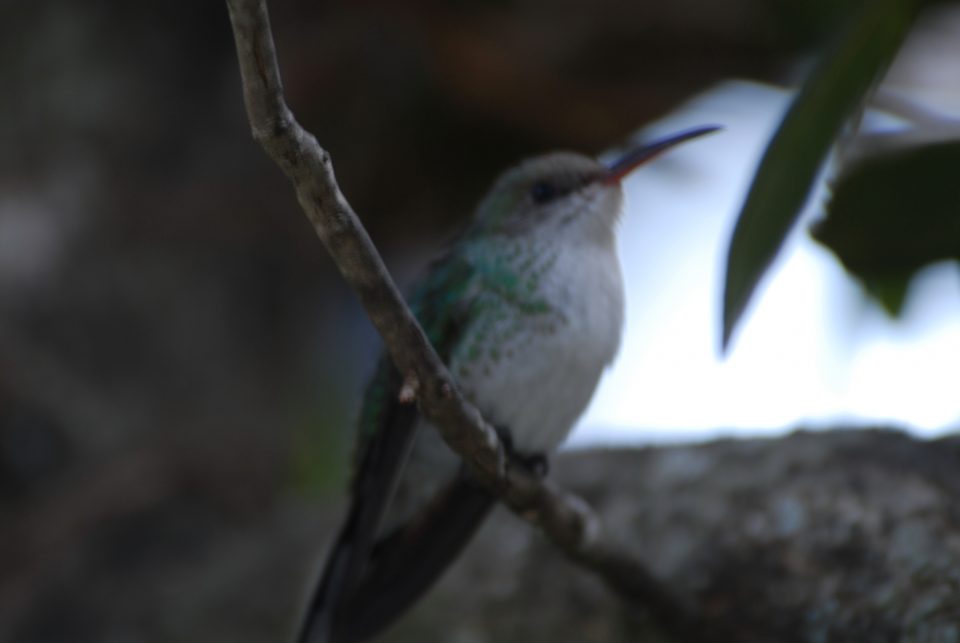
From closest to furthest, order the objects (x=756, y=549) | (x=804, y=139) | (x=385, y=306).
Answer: (x=385, y=306)
(x=804, y=139)
(x=756, y=549)

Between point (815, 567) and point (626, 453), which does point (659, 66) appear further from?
point (815, 567)

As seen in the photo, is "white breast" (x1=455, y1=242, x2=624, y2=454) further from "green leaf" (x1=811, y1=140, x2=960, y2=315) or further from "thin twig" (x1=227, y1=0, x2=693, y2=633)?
"green leaf" (x1=811, y1=140, x2=960, y2=315)

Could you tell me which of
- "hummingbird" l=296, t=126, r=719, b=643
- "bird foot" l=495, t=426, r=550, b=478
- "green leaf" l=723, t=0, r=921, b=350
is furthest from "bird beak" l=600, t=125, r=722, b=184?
"bird foot" l=495, t=426, r=550, b=478

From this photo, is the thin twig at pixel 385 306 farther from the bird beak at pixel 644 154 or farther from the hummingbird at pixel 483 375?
the bird beak at pixel 644 154

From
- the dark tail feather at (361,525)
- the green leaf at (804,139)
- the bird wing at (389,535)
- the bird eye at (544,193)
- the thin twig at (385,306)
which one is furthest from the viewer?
the bird eye at (544,193)

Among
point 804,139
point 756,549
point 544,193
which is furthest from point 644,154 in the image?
point 756,549

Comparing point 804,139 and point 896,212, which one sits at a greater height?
point 804,139

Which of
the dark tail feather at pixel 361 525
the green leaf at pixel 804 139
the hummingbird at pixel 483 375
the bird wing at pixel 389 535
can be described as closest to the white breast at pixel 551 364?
the hummingbird at pixel 483 375

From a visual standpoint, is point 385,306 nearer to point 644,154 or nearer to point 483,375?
point 483,375
